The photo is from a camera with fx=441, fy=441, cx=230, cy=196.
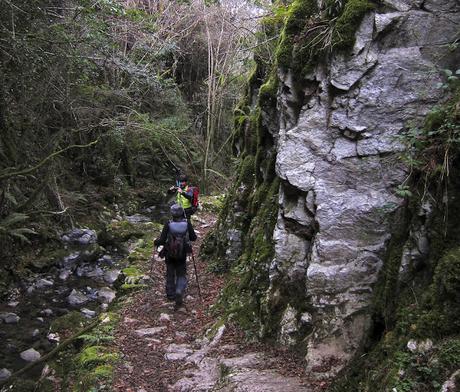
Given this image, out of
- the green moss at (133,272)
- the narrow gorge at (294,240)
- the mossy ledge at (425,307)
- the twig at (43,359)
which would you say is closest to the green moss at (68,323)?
the narrow gorge at (294,240)

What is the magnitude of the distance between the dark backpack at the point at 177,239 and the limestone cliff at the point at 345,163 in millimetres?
2013

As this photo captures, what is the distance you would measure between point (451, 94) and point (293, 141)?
5.87 feet

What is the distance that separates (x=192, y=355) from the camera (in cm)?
577

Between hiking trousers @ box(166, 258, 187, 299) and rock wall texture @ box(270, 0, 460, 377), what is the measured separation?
285cm

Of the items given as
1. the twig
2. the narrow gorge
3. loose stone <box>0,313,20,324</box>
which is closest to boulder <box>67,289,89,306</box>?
the narrow gorge

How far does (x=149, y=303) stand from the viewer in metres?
7.91

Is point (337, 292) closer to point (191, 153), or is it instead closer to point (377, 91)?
point (377, 91)

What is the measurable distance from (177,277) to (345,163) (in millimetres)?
3909

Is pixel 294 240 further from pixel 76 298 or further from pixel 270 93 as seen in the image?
pixel 76 298

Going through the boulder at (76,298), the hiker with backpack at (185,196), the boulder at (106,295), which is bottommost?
the boulder at (76,298)

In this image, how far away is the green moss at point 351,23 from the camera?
16.2ft

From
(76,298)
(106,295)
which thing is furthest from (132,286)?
(76,298)

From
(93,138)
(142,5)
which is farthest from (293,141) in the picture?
(142,5)

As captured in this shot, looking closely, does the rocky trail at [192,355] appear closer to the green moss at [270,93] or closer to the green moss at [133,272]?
the green moss at [133,272]
